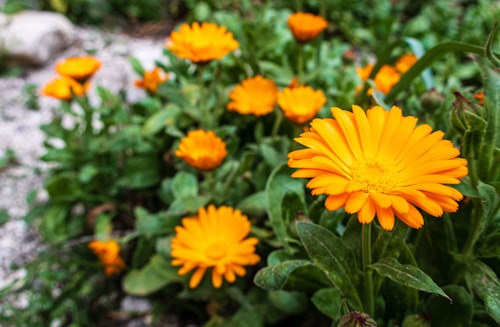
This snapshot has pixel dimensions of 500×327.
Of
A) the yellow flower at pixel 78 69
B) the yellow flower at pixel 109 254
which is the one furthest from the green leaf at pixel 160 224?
the yellow flower at pixel 78 69

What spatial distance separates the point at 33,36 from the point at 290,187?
2.29 m

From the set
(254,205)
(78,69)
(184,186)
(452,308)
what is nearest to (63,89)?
Result: (78,69)

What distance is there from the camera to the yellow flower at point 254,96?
1631mm

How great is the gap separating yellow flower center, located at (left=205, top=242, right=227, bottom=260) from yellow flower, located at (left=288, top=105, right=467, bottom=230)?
21.7 inches

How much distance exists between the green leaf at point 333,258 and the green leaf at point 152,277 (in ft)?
2.16

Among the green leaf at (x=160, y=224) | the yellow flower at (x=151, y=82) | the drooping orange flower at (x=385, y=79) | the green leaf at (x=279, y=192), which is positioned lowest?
the green leaf at (x=160, y=224)

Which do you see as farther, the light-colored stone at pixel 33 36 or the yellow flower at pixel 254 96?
the light-colored stone at pixel 33 36

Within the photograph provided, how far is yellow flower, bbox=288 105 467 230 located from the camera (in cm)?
76

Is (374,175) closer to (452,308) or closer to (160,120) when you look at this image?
(452,308)

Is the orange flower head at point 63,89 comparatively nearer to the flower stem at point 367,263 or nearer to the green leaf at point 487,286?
the flower stem at point 367,263

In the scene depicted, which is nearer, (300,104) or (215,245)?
(215,245)

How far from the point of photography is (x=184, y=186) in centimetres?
158

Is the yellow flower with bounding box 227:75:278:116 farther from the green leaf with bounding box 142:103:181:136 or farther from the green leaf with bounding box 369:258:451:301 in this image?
the green leaf with bounding box 369:258:451:301

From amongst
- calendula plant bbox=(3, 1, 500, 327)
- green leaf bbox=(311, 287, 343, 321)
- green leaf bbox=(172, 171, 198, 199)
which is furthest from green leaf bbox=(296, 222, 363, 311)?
green leaf bbox=(172, 171, 198, 199)
